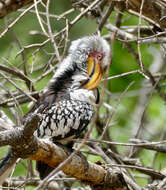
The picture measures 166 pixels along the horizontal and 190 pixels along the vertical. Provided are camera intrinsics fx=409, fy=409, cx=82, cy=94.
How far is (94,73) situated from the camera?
3.70 meters

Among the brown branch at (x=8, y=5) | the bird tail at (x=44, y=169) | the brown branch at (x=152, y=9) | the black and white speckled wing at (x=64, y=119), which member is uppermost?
the brown branch at (x=8, y=5)

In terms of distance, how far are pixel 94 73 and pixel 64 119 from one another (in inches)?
25.5

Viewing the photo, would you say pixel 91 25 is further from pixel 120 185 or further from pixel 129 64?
pixel 120 185

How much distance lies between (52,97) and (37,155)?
2.69 feet

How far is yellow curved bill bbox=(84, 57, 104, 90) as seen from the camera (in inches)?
141

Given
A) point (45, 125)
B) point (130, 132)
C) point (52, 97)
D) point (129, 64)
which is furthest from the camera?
point (129, 64)

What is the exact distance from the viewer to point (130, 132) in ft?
19.1

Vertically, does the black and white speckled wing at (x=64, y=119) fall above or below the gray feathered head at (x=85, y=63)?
below

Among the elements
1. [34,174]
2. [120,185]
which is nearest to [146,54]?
[34,174]

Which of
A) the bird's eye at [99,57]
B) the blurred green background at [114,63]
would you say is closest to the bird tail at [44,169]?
the blurred green background at [114,63]

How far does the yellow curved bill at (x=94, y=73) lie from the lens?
359 centimetres

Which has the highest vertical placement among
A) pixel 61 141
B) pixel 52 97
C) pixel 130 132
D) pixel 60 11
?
pixel 60 11

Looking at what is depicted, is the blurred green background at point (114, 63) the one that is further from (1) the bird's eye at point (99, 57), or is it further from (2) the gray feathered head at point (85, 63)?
(1) the bird's eye at point (99, 57)

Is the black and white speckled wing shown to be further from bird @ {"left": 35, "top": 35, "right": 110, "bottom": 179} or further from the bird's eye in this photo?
the bird's eye
